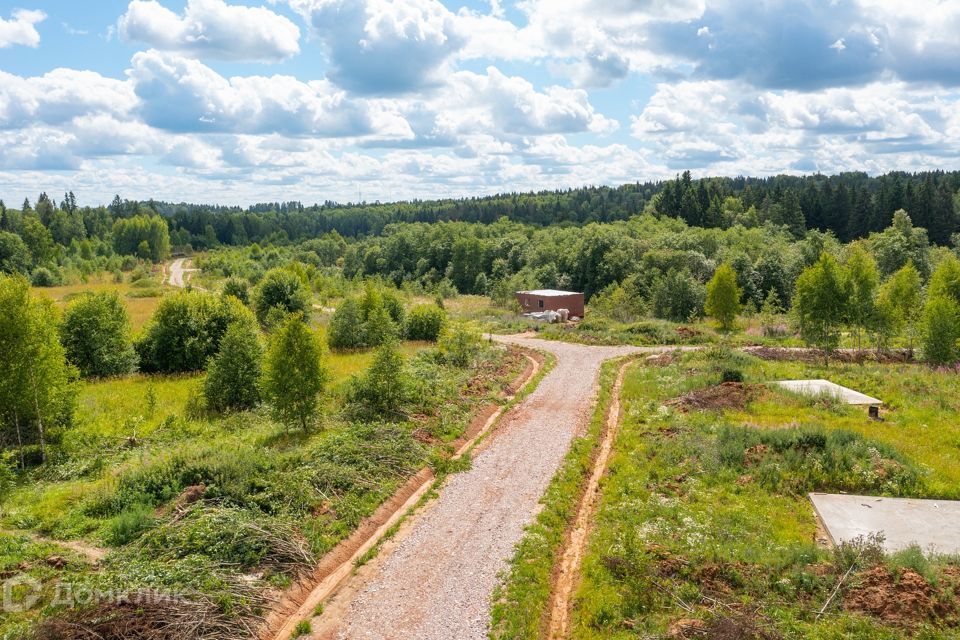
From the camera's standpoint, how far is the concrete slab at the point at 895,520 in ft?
42.5

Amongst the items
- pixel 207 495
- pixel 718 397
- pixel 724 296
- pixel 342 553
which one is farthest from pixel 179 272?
pixel 342 553

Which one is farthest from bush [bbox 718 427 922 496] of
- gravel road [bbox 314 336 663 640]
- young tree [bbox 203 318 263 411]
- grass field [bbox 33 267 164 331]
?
grass field [bbox 33 267 164 331]

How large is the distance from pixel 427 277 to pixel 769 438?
8416 centimetres

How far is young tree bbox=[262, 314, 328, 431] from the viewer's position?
19297 millimetres

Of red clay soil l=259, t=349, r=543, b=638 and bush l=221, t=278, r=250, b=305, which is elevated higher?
bush l=221, t=278, r=250, b=305

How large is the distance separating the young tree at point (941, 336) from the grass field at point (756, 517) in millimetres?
8240

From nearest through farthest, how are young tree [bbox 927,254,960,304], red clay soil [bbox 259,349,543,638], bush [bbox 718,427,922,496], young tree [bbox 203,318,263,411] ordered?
red clay soil [bbox 259,349,543,638] → bush [bbox 718,427,922,496] → young tree [bbox 203,318,263,411] → young tree [bbox 927,254,960,304]

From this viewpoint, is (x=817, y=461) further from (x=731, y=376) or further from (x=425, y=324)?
(x=425, y=324)

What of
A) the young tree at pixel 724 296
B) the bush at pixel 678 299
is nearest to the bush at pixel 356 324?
the young tree at pixel 724 296

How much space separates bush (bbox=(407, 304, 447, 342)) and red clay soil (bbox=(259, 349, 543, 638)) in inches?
934

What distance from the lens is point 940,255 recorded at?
68.1m

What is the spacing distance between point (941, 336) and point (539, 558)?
3083 centimetres

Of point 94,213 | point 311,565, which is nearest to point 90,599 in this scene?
point 311,565

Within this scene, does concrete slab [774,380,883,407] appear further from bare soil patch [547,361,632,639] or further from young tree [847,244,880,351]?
young tree [847,244,880,351]
